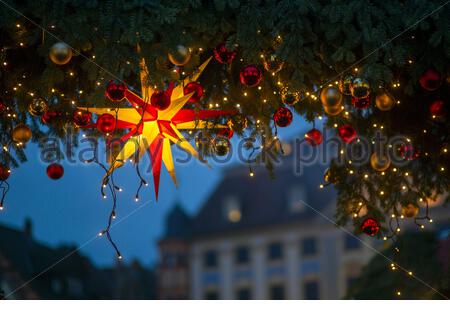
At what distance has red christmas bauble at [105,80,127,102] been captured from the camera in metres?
6.15

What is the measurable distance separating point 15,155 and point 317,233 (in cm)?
2972

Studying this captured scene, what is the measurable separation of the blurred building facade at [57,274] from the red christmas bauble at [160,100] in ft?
63.0

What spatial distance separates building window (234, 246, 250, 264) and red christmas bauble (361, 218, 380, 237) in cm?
3166

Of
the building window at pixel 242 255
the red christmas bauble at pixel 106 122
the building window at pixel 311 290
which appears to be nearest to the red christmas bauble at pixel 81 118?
the red christmas bauble at pixel 106 122

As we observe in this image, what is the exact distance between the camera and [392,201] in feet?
27.1

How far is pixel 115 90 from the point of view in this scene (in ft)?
20.3

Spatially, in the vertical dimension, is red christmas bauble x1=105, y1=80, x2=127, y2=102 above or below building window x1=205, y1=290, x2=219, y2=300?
above

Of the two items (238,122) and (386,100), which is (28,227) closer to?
(238,122)

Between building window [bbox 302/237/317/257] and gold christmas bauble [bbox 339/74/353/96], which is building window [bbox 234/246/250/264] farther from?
gold christmas bauble [bbox 339/74/353/96]

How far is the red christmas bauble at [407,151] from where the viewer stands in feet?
24.8

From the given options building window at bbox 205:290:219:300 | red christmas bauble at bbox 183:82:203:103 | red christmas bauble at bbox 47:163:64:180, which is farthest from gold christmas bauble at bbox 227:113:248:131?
building window at bbox 205:290:219:300

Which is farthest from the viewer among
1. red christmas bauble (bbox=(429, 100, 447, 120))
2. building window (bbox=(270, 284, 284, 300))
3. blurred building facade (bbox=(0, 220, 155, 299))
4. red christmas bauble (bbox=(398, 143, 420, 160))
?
building window (bbox=(270, 284, 284, 300))

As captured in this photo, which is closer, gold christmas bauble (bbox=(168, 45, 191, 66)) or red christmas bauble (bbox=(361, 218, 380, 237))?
gold christmas bauble (bbox=(168, 45, 191, 66))

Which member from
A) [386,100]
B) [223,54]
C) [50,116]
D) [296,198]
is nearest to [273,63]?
[223,54]
